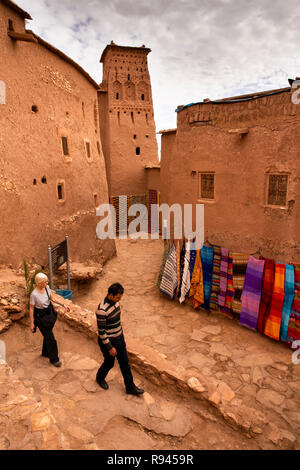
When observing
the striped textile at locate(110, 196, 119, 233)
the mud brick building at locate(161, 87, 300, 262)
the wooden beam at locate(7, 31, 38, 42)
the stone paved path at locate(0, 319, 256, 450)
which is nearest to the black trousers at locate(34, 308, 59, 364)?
the stone paved path at locate(0, 319, 256, 450)

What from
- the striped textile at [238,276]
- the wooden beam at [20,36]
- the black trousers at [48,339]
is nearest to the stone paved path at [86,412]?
the black trousers at [48,339]

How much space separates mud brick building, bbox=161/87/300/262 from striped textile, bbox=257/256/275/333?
64 cm

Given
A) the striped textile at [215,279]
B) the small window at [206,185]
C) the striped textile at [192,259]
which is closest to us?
the striped textile at [215,279]

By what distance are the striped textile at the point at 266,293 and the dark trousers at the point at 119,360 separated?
3.96 metres

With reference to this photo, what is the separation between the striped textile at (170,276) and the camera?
28.9 feet

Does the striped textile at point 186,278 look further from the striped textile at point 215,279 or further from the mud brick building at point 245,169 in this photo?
the mud brick building at point 245,169

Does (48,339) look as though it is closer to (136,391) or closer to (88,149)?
(136,391)

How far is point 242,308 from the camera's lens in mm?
→ 7312

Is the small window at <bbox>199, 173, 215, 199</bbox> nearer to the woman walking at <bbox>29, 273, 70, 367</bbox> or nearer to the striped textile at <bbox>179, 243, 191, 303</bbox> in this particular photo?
the striped textile at <bbox>179, 243, 191, 303</bbox>

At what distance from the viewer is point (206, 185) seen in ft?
28.3

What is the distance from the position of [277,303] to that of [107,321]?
14.5ft

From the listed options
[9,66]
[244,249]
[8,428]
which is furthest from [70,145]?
[8,428]

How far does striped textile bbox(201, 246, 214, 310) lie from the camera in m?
8.02
